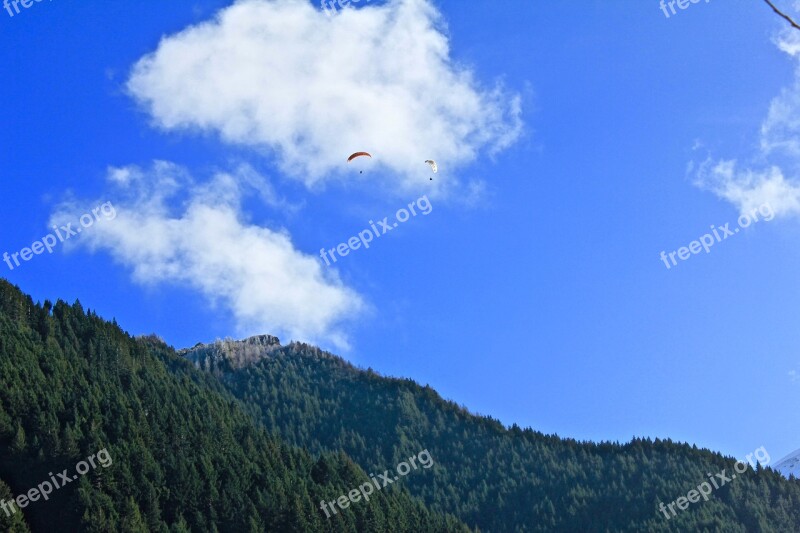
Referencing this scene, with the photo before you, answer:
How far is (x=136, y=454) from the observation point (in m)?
91.6

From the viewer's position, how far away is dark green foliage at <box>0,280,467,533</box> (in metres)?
83.4

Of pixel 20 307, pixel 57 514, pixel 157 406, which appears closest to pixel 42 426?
pixel 57 514

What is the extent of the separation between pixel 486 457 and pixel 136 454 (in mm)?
71281

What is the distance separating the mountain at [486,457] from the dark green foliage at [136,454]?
19.8m

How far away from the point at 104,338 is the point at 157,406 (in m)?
22.5

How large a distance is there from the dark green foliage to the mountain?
19756 millimetres

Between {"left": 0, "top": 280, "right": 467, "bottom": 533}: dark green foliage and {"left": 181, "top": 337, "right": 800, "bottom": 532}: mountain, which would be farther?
{"left": 181, "top": 337, "right": 800, "bottom": 532}: mountain

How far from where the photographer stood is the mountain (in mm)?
127812

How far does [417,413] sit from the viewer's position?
164 metres

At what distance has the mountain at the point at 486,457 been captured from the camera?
128m

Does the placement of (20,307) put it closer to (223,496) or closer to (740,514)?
(223,496)

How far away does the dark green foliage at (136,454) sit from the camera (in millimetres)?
83375

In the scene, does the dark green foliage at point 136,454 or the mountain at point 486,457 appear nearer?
the dark green foliage at point 136,454

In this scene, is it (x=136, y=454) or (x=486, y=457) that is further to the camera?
(x=486, y=457)
